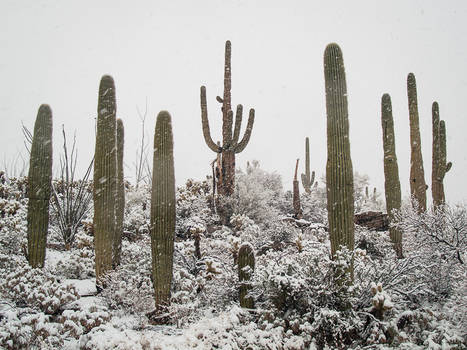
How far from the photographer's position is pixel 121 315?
480cm

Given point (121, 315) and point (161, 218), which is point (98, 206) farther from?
point (121, 315)

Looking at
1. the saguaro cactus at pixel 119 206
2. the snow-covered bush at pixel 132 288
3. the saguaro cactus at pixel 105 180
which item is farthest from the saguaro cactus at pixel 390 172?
the saguaro cactus at pixel 105 180

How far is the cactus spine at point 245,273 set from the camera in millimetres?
4469

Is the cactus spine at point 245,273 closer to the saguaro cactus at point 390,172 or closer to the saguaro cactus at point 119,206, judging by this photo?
the saguaro cactus at point 119,206

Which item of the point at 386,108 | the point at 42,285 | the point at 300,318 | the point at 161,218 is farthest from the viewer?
the point at 386,108

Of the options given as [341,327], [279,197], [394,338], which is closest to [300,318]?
[341,327]

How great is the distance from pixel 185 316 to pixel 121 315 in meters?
0.99

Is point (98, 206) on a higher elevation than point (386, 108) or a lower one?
lower

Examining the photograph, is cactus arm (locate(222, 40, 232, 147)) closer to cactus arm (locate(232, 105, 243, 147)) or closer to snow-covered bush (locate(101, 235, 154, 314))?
cactus arm (locate(232, 105, 243, 147))

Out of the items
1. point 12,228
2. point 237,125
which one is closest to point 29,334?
point 12,228

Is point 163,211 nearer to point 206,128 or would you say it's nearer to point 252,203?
point 252,203

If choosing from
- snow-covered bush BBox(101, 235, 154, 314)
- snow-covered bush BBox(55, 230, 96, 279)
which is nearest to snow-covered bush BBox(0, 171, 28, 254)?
snow-covered bush BBox(55, 230, 96, 279)

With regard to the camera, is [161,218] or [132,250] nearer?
[161,218]

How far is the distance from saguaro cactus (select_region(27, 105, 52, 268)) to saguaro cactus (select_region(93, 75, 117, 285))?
131cm
